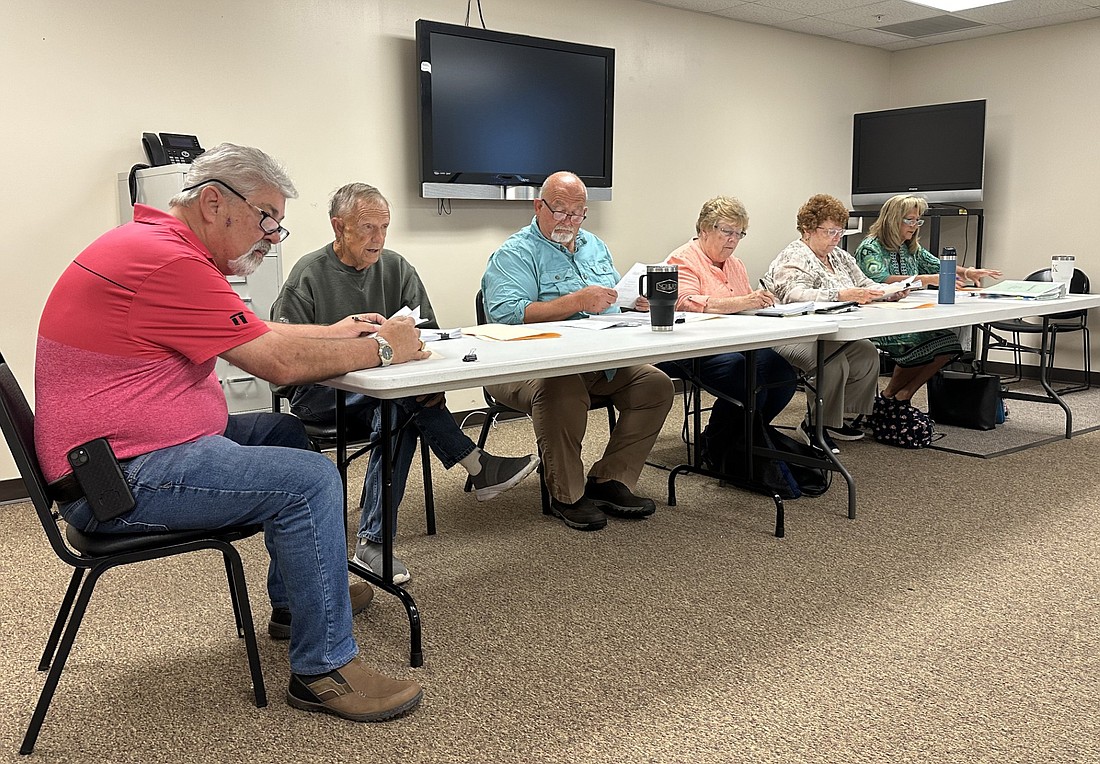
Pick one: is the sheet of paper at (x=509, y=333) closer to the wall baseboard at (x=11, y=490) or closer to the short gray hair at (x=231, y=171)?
the short gray hair at (x=231, y=171)

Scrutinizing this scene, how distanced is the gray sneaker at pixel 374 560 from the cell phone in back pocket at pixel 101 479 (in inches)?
39.9

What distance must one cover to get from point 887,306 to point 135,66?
3.24 meters

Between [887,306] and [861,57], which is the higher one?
[861,57]

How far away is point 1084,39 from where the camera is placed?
19.6 feet

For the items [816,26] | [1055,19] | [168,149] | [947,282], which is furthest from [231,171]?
[1055,19]

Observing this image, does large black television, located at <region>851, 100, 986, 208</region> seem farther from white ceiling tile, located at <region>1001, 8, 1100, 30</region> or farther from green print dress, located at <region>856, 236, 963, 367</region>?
green print dress, located at <region>856, 236, 963, 367</region>

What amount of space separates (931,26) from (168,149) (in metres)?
4.93

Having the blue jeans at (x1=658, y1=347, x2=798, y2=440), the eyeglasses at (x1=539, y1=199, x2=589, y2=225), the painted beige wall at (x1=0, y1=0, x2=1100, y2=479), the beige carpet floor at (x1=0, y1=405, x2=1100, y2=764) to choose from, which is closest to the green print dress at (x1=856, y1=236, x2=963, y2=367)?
the blue jeans at (x1=658, y1=347, x2=798, y2=440)

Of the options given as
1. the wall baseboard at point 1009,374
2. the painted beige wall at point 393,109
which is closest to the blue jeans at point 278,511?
the painted beige wall at point 393,109

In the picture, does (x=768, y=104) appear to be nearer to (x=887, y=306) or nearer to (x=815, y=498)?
(x=887, y=306)

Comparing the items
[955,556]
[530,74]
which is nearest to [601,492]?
[955,556]

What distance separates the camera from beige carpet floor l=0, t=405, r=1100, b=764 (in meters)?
1.82

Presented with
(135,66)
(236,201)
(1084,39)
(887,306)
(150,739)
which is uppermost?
(1084,39)

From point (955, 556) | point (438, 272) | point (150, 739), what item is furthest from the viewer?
point (438, 272)
